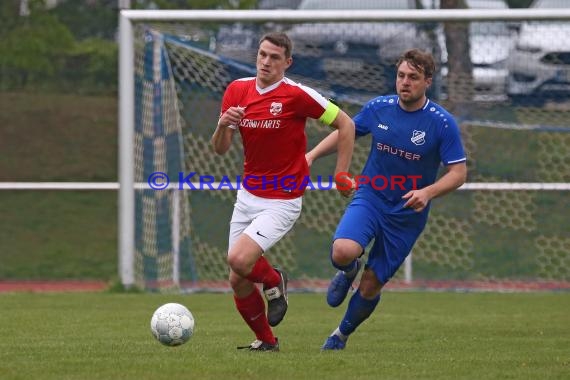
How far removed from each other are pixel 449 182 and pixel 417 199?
0.36m

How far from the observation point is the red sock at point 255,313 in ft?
24.9

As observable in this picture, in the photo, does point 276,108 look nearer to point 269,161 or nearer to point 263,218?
point 269,161

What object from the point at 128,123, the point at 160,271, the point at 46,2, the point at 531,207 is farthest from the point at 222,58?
the point at 46,2

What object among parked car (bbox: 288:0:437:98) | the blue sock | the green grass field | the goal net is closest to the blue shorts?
the blue sock

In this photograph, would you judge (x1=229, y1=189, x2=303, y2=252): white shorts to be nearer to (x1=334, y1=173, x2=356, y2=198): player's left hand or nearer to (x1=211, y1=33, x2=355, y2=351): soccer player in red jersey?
(x1=211, y1=33, x2=355, y2=351): soccer player in red jersey

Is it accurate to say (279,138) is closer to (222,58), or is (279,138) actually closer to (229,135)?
(229,135)

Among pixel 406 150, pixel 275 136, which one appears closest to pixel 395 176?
pixel 406 150

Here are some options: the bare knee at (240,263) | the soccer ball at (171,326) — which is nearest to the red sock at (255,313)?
the bare knee at (240,263)

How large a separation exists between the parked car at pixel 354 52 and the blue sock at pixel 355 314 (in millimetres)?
5947

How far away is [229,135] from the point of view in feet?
24.7

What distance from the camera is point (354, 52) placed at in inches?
532

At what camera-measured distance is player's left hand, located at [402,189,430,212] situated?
750 cm

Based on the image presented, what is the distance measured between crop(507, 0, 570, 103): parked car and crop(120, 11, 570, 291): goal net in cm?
5

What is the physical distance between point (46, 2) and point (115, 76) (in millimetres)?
1656
